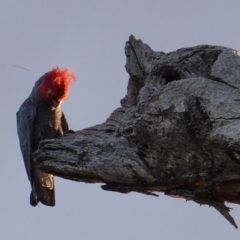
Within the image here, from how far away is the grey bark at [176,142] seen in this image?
4.51 m

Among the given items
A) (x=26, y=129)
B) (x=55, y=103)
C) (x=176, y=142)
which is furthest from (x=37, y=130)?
(x=176, y=142)

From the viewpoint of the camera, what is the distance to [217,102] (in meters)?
4.63

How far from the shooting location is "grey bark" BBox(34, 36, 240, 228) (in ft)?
14.8

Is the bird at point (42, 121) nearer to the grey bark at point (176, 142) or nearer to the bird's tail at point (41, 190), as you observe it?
the bird's tail at point (41, 190)

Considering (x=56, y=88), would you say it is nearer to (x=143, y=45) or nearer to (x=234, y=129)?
(x=143, y=45)

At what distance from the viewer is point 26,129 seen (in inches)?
299

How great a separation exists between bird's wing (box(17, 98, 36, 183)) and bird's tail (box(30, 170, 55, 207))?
150mm

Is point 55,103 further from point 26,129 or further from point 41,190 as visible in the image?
point 41,190

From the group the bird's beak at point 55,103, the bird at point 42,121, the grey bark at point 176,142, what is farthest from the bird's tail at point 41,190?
the grey bark at point 176,142

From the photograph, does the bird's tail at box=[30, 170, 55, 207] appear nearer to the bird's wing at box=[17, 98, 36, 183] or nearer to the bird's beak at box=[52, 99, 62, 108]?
the bird's wing at box=[17, 98, 36, 183]

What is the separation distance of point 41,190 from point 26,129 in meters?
0.96

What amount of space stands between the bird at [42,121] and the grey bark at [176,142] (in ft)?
5.27

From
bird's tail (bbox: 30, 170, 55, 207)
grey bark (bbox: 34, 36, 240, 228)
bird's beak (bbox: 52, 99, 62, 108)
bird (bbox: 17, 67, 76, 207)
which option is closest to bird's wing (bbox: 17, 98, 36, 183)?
bird (bbox: 17, 67, 76, 207)

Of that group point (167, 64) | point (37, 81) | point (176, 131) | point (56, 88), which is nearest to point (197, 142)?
point (176, 131)
